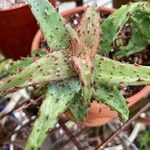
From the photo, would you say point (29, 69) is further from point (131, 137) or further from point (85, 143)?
point (131, 137)

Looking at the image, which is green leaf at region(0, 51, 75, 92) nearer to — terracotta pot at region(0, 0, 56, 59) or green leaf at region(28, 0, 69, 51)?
green leaf at region(28, 0, 69, 51)

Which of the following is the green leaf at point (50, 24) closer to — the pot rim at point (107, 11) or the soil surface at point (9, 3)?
the pot rim at point (107, 11)

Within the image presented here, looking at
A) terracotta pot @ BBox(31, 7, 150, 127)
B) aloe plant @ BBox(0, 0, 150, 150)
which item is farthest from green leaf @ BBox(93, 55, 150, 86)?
terracotta pot @ BBox(31, 7, 150, 127)

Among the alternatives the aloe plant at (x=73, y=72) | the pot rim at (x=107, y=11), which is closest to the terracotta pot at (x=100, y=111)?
the pot rim at (x=107, y=11)

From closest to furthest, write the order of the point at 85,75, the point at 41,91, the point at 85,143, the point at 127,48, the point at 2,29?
the point at 85,75 < the point at 41,91 < the point at 127,48 < the point at 2,29 < the point at 85,143

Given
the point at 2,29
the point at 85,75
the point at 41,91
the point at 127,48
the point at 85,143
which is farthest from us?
the point at 85,143

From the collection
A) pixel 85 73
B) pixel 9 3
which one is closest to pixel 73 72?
pixel 85 73

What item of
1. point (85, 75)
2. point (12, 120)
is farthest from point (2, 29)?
point (85, 75)

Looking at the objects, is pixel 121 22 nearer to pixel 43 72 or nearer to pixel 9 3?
pixel 43 72
